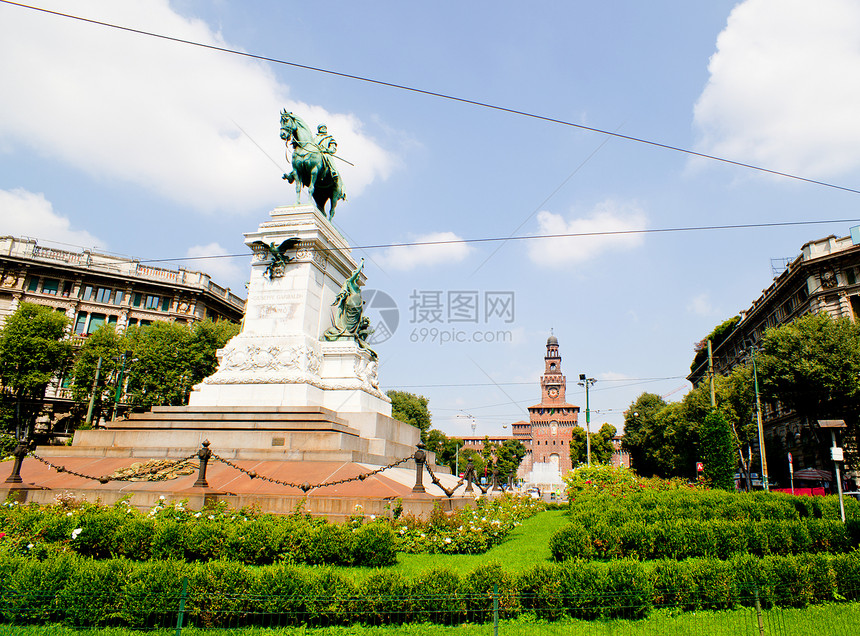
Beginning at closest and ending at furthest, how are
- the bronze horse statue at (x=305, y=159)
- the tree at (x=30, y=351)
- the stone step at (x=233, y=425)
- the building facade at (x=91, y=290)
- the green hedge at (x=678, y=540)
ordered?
the green hedge at (x=678, y=540) < the stone step at (x=233, y=425) < the bronze horse statue at (x=305, y=159) < the tree at (x=30, y=351) < the building facade at (x=91, y=290)

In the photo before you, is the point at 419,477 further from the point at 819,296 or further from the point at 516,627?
the point at 819,296

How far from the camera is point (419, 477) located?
11969mm

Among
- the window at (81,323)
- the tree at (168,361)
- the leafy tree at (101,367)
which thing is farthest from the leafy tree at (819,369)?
the window at (81,323)

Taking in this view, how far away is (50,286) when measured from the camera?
4984 centimetres

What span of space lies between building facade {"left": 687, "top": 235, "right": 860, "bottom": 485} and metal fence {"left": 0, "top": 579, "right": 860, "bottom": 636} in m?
35.9

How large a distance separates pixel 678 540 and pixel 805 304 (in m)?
44.8

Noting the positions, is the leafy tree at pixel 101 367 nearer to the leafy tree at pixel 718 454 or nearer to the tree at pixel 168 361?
the tree at pixel 168 361

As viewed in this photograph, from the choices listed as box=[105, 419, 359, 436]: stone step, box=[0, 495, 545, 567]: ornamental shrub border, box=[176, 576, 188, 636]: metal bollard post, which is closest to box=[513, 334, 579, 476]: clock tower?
box=[105, 419, 359, 436]: stone step

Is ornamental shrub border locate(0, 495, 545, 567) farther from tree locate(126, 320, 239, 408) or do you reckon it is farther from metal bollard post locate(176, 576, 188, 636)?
tree locate(126, 320, 239, 408)

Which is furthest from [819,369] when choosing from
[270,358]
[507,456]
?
[507,456]

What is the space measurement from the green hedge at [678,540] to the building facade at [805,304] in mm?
31102

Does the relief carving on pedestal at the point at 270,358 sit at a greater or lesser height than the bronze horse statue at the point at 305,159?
lesser

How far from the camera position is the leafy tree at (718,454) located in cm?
2667

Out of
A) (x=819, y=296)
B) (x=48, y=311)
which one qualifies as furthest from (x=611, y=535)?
(x=48, y=311)
